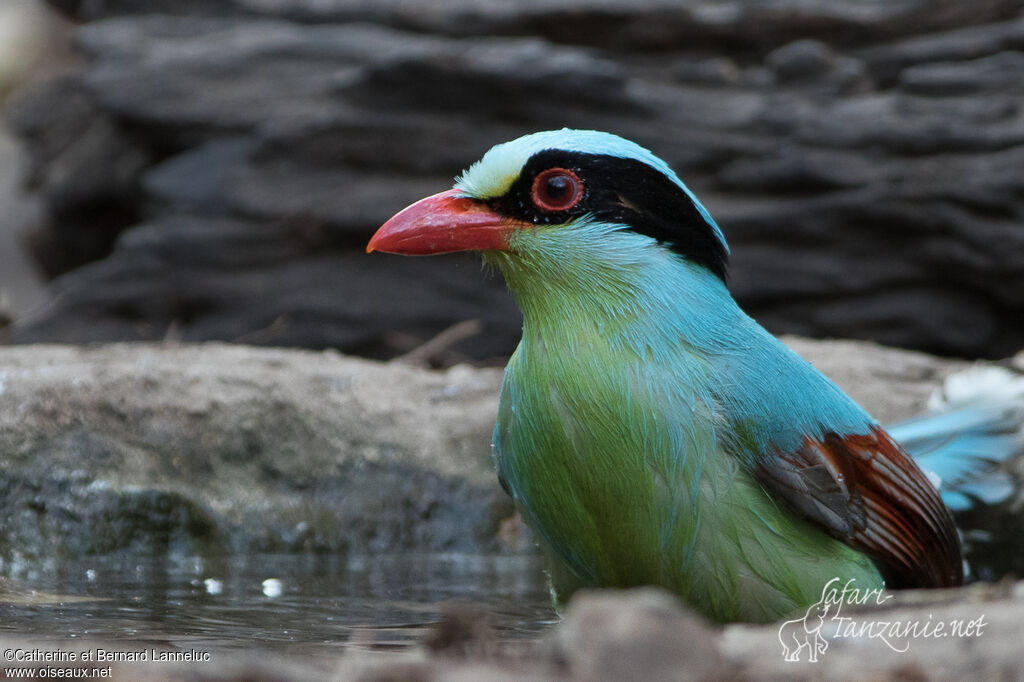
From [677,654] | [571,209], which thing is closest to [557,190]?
[571,209]

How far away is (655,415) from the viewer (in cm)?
296

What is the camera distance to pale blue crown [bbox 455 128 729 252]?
10.6 feet

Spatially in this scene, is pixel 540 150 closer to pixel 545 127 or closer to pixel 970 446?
pixel 970 446

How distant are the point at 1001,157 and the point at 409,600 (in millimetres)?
5293

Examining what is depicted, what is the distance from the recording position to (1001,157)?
7.26 metres

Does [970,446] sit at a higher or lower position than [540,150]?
lower

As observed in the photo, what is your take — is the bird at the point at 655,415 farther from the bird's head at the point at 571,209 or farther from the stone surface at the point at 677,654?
the stone surface at the point at 677,654

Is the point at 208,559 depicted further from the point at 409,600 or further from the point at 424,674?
the point at 424,674

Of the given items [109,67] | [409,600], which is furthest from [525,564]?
[109,67]

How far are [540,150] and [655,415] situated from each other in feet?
2.69

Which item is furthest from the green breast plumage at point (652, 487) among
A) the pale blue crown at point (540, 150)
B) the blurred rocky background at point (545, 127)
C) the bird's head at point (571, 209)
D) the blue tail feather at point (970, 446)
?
the blurred rocky background at point (545, 127)

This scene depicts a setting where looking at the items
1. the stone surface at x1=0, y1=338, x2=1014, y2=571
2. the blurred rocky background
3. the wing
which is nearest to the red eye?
the wing

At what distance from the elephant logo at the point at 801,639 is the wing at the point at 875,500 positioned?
3.40 ft

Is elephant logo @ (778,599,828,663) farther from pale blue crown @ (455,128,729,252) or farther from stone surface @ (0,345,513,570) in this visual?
stone surface @ (0,345,513,570)
